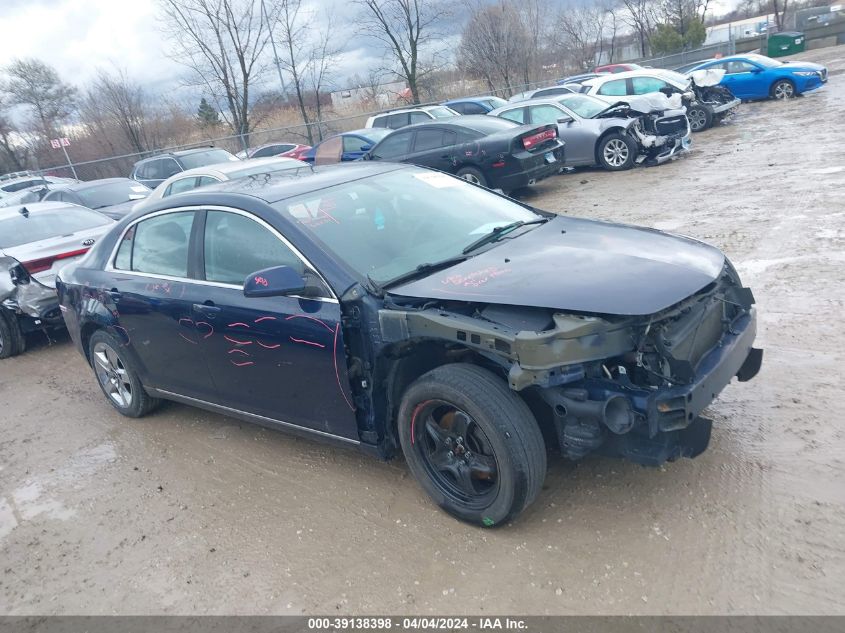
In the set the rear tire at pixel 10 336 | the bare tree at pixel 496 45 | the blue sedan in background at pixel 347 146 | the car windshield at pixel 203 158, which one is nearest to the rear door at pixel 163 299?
the rear tire at pixel 10 336

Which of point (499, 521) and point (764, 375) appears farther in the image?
point (764, 375)

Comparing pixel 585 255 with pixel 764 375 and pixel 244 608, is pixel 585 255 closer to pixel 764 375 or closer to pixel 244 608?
pixel 764 375

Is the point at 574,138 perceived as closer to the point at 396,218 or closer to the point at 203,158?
the point at 203,158

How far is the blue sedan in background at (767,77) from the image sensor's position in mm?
18578

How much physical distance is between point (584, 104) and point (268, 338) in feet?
39.2

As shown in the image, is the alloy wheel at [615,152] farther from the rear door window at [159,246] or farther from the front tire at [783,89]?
the rear door window at [159,246]

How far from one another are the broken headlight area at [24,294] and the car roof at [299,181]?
3.82m

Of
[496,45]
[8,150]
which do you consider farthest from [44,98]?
[496,45]

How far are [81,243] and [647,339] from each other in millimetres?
6997

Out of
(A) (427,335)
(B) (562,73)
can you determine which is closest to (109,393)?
(A) (427,335)

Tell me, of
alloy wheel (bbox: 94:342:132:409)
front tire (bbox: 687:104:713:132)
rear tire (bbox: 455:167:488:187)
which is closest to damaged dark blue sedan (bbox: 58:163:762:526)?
alloy wheel (bbox: 94:342:132:409)

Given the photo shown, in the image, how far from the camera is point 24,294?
7.29m

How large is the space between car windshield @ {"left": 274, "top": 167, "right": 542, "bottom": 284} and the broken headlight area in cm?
482

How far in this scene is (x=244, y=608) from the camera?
10.1ft
